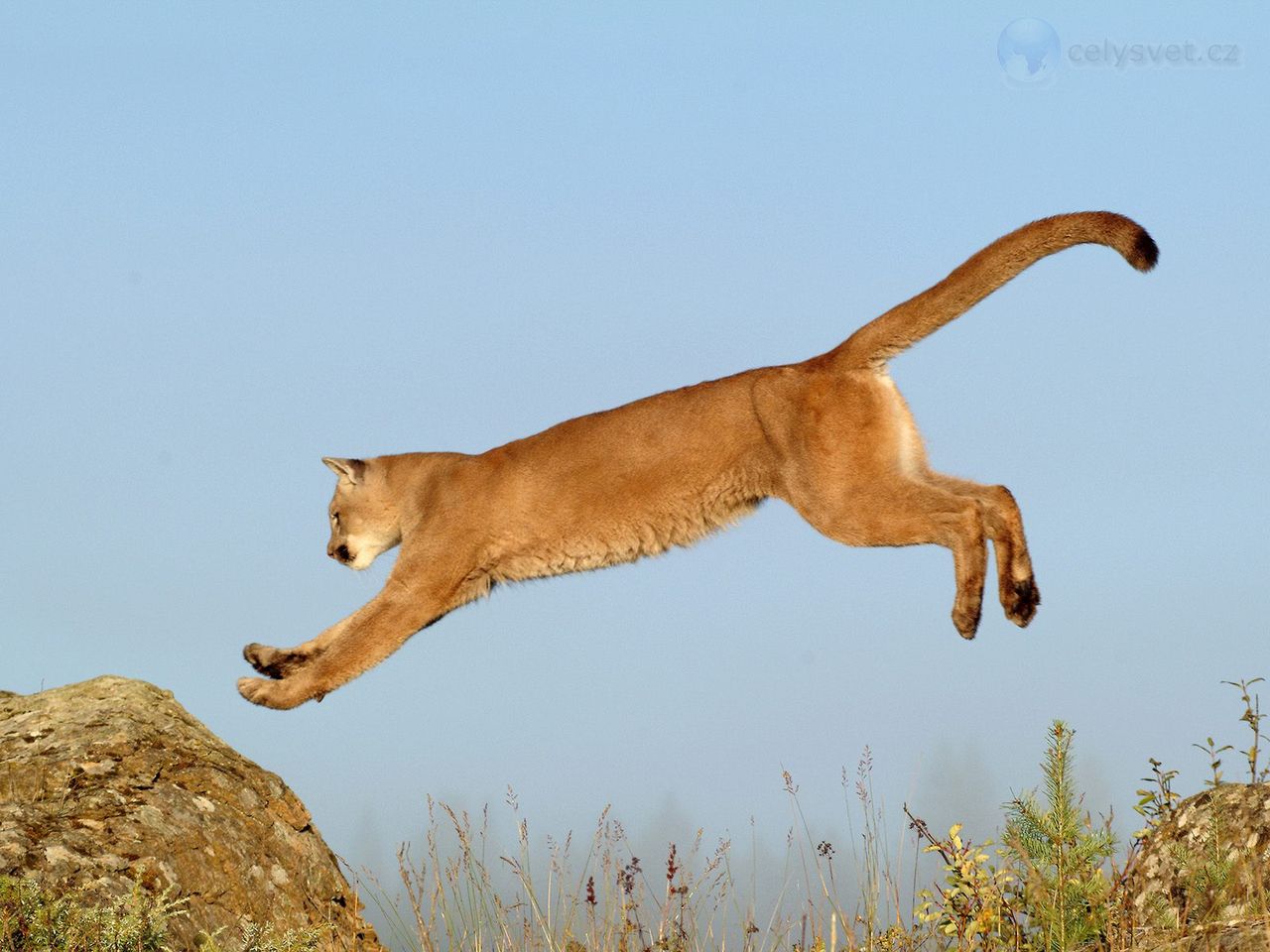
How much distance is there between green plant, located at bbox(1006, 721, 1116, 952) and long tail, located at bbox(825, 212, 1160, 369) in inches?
134

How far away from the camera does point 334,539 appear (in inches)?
375

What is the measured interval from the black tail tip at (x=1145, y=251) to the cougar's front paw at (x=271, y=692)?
4.87 meters

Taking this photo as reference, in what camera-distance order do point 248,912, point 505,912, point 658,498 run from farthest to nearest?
point 658,498 → point 505,912 → point 248,912

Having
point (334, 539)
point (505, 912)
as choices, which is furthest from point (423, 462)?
point (505, 912)

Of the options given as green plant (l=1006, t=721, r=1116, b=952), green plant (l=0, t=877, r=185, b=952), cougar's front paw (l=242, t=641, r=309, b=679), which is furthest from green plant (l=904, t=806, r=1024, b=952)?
cougar's front paw (l=242, t=641, r=309, b=679)

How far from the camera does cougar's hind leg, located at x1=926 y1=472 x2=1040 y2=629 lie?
22.2ft

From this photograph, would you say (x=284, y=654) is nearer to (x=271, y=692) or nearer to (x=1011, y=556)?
(x=271, y=692)

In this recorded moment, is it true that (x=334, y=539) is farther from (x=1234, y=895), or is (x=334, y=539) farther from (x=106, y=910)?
(x=1234, y=895)

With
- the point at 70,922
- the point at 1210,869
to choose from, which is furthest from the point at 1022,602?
the point at 70,922

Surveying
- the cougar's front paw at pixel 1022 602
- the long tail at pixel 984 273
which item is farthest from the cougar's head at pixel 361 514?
the cougar's front paw at pixel 1022 602

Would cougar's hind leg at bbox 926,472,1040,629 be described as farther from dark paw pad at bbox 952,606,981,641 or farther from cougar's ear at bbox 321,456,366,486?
cougar's ear at bbox 321,456,366,486

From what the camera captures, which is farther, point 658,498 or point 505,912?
point 658,498

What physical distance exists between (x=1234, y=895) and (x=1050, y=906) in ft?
1.99

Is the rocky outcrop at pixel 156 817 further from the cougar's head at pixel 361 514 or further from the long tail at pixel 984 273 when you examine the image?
the long tail at pixel 984 273
